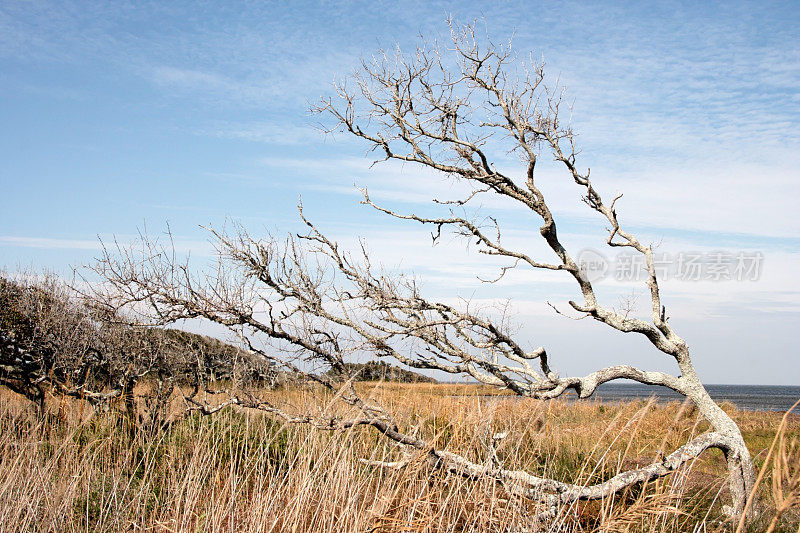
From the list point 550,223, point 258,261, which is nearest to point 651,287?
point 550,223

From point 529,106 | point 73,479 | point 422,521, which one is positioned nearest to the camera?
point 422,521

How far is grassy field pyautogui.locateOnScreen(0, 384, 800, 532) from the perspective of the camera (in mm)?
4629

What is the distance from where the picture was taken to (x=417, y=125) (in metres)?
8.47

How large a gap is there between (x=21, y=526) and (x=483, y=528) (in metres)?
3.64

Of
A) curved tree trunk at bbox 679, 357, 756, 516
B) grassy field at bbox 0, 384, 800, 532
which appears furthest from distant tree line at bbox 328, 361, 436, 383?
curved tree trunk at bbox 679, 357, 756, 516

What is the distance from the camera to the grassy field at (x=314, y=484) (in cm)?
463

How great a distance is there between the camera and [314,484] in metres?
5.63

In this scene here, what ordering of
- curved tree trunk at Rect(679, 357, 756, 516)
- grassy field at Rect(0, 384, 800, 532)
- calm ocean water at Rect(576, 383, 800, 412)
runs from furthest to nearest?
calm ocean water at Rect(576, 383, 800, 412) → curved tree trunk at Rect(679, 357, 756, 516) → grassy field at Rect(0, 384, 800, 532)

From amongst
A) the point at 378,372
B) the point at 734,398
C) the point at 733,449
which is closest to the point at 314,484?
the point at 378,372

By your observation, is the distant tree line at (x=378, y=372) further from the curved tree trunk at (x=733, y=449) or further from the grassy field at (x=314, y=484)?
the curved tree trunk at (x=733, y=449)

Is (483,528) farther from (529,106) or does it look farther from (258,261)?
(529,106)

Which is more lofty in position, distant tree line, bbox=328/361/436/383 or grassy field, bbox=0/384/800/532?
distant tree line, bbox=328/361/436/383

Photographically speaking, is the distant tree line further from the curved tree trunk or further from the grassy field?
the curved tree trunk

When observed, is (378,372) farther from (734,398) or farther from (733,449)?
Answer: (734,398)
